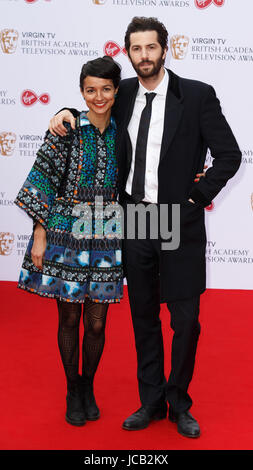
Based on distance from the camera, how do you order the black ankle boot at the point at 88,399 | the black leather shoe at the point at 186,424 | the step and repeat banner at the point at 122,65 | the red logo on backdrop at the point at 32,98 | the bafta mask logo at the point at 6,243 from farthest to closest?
the bafta mask logo at the point at 6,243
the red logo on backdrop at the point at 32,98
the step and repeat banner at the point at 122,65
the black ankle boot at the point at 88,399
the black leather shoe at the point at 186,424

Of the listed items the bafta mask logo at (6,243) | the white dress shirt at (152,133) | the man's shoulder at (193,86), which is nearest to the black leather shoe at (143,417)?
the white dress shirt at (152,133)

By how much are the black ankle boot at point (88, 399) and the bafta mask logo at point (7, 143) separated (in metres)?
2.71

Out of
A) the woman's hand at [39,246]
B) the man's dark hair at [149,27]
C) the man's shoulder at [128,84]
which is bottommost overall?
the woman's hand at [39,246]

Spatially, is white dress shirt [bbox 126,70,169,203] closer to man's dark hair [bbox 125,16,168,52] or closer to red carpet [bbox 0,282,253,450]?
man's dark hair [bbox 125,16,168,52]

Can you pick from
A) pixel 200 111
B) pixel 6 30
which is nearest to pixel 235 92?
pixel 6 30

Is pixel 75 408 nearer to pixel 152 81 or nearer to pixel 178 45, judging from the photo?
pixel 152 81

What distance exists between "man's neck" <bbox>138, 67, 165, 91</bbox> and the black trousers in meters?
0.58

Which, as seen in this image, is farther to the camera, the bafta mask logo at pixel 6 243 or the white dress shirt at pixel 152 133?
the bafta mask logo at pixel 6 243

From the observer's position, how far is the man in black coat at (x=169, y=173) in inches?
92.9

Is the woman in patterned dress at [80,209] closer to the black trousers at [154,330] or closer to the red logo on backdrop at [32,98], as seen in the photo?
the black trousers at [154,330]

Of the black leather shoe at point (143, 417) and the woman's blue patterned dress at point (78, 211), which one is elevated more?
the woman's blue patterned dress at point (78, 211)

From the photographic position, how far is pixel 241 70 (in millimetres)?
4719

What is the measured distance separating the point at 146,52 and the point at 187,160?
1.37 feet

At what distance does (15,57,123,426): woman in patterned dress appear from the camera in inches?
93.9
